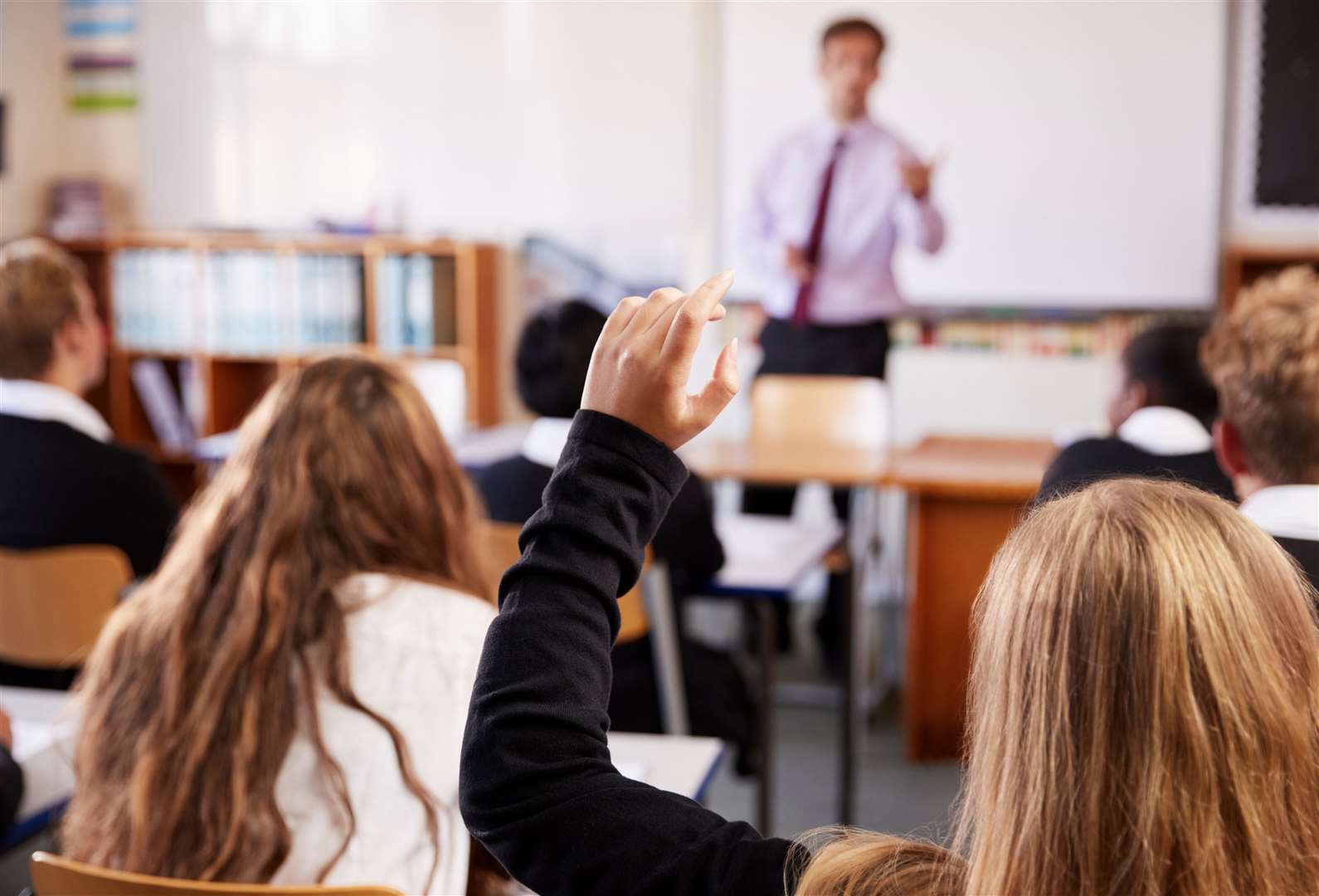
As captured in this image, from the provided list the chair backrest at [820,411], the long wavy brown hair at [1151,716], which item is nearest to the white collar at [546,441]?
the chair backrest at [820,411]

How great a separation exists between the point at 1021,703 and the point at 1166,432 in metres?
1.85

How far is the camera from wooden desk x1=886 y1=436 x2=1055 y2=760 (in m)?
3.22

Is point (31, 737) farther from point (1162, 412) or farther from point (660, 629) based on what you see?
point (1162, 412)

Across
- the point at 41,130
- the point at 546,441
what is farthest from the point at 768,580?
the point at 41,130

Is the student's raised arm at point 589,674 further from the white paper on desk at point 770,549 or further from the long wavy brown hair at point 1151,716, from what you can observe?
the white paper on desk at point 770,549

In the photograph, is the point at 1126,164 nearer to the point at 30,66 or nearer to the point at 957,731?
the point at 957,731

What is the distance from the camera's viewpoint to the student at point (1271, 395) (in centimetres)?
163

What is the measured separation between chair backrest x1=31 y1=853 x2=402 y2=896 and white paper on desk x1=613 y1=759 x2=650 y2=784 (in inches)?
24.6

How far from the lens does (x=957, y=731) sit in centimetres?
341

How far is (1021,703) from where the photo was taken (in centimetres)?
60

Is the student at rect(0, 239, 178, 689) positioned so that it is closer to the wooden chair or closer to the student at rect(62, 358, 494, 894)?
the wooden chair

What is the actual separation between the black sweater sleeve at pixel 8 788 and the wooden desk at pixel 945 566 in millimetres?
2167

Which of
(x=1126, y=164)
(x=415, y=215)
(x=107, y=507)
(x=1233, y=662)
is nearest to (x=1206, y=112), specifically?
(x=1126, y=164)

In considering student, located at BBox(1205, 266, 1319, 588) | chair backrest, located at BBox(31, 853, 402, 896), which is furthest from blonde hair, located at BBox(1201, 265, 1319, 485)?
chair backrest, located at BBox(31, 853, 402, 896)
